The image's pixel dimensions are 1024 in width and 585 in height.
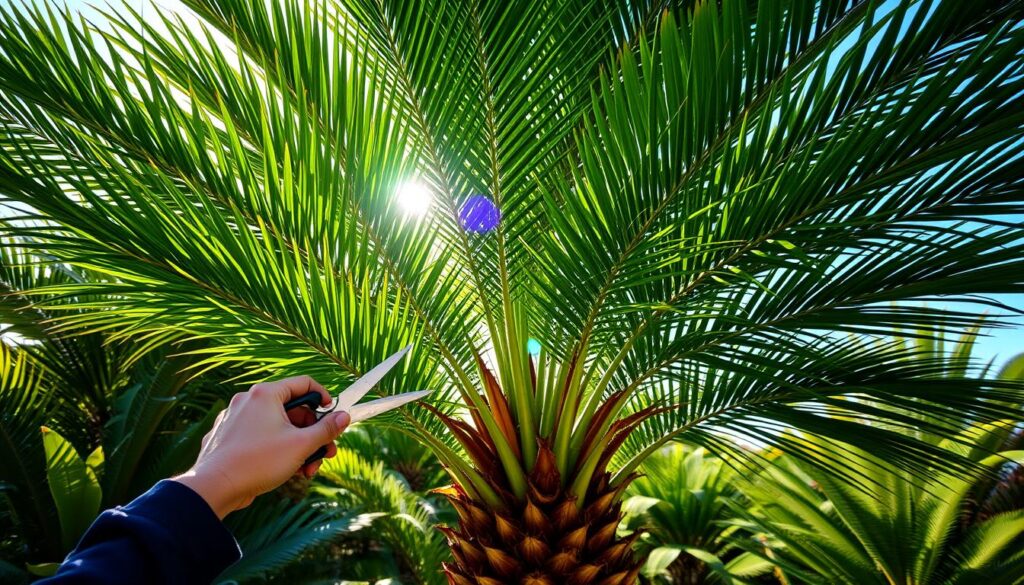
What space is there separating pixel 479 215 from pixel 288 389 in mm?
1570

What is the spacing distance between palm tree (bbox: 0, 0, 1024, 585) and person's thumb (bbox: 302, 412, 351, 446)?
0.83m

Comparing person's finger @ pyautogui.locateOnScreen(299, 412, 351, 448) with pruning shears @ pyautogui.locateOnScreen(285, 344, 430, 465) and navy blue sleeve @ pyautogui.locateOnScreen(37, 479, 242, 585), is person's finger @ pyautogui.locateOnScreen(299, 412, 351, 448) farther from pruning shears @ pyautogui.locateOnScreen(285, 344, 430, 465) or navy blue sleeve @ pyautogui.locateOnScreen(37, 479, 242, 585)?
navy blue sleeve @ pyautogui.locateOnScreen(37, 479, 242, 585)

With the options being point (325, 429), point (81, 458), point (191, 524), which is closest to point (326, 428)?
point (325, 429)

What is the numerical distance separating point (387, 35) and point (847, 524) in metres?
5.33

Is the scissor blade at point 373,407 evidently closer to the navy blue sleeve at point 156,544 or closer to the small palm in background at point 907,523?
the navy blue sleeve at point 156,544

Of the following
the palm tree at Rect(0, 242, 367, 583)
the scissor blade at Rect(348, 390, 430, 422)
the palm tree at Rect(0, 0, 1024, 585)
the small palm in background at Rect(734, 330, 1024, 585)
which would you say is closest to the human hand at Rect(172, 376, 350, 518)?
the scissor blade at Rect(348, 390, 430, 422)

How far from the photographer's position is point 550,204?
6.98 ft

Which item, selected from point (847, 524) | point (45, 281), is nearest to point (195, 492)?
point (847, 524)

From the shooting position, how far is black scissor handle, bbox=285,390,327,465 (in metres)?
1.22

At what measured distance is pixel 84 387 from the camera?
5949 millimetres

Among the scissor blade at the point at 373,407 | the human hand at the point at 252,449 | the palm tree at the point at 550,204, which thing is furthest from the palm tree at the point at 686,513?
the human hand at the point at 252,449

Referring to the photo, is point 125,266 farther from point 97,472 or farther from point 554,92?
point 97,472

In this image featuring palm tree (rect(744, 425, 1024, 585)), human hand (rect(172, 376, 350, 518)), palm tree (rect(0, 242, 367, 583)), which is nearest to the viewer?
human hand (rect(172, 376, 350, 518))

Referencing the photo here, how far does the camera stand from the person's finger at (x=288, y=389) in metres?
1.12
